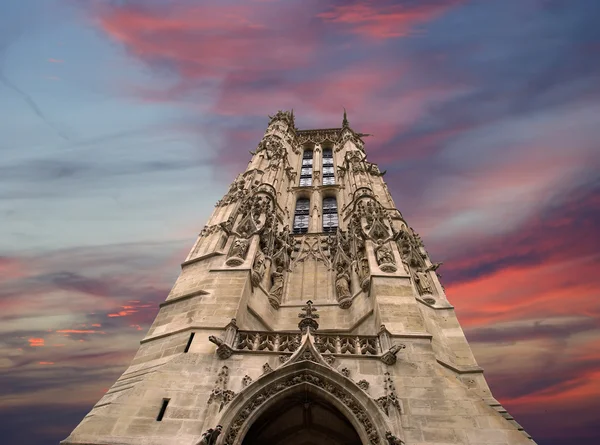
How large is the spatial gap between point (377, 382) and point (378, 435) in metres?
1.32

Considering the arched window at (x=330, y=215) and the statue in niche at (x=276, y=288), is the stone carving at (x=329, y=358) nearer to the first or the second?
the statue in niche at (x=276, y=288)

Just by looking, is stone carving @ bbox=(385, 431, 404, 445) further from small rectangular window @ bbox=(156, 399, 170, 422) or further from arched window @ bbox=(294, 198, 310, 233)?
arched window @ bbox=(294, 198, 310, 233)

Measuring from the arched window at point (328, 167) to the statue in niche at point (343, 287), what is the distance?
11.2 meters

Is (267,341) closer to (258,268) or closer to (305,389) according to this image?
(305,389)

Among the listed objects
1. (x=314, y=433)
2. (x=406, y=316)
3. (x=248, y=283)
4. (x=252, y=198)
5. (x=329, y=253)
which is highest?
(x=252, y=198)

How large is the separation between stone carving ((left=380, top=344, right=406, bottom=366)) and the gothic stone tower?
0.11ft

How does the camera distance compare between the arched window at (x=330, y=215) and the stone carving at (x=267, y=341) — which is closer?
the stone carving at (x=267, y=341)

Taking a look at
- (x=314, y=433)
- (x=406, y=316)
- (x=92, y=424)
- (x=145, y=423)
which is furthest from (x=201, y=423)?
(x=406, y=316)

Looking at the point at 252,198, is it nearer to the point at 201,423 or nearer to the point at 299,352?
the point at 299,352

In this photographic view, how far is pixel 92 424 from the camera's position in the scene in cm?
801

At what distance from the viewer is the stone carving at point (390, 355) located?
31.0 feet

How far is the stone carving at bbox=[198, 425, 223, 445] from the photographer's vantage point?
7.55 meters

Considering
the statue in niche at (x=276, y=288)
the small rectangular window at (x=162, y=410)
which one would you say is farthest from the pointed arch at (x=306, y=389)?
the statue in niche at (x=276, y=288)

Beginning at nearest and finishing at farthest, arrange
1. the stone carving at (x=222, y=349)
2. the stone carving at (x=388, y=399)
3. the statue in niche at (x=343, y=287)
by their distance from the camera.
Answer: the stone carving at (x=388, y=399) < the stone carving at (x=222, y=349) < the statue in niche at (x=343, y=287)
